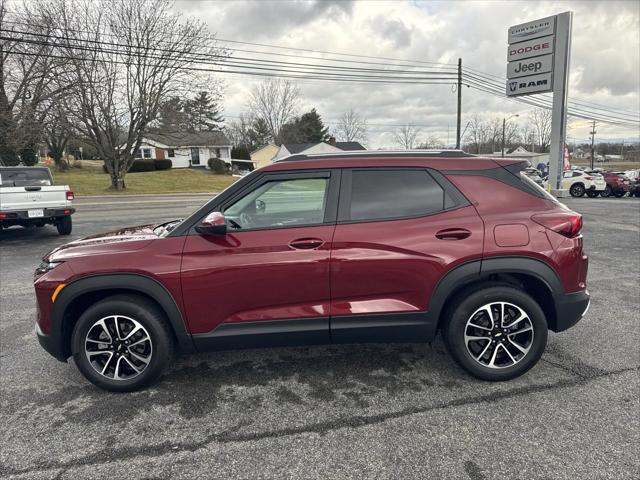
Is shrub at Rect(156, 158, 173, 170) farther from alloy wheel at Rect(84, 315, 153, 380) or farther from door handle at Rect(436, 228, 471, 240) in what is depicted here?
door handle at Rect(436, 228, 471, 240)

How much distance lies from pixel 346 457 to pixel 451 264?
58.1 inches

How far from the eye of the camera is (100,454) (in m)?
2.40

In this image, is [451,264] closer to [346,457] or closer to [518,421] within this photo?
[518,421]

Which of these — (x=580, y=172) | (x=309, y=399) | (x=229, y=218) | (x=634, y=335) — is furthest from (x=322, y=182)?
(x=580, y=172)

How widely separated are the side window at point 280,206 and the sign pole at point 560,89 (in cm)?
1914

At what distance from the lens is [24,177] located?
30.0 ft

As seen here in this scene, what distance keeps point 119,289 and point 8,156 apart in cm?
2981

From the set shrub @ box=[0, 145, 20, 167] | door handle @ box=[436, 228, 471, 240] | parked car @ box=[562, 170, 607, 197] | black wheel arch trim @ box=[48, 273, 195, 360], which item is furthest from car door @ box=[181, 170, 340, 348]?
shrub @ box=[0, 145, 20, 167]

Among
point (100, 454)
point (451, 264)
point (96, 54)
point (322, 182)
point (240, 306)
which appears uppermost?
point (96, 54)

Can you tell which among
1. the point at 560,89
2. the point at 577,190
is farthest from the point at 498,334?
the point at 577,190

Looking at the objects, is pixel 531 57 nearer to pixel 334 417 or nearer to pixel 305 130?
pixel 334 417

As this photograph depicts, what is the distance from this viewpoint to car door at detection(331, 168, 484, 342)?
9.47 feet

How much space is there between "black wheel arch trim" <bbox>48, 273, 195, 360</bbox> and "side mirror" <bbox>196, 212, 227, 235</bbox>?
1.72ft

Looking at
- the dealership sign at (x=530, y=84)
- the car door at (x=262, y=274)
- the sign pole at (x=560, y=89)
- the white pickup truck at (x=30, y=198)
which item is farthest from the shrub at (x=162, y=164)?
the car door at (x=262, y=274)
